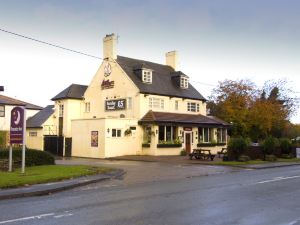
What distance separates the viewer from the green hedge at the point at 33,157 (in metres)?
24.1

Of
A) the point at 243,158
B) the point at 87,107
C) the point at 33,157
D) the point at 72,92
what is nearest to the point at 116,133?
the point at 87,107

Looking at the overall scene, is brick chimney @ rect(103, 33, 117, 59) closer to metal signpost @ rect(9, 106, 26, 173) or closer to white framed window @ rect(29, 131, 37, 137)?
white framed window @ rect(29, 131, 37, 137)

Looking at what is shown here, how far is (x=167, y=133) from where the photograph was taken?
138 ft

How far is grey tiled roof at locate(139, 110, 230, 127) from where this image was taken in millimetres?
40266

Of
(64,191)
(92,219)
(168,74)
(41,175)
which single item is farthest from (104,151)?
(92,219)

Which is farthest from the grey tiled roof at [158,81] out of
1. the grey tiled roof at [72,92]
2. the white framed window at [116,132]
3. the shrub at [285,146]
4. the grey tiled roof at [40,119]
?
the grey tiled roof at [40,119]

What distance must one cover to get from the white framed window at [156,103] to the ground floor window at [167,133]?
2.43m

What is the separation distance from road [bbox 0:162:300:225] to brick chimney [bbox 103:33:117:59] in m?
29.3

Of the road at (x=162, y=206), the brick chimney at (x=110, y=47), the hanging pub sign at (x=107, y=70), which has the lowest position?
the road at (x=162, y=206)

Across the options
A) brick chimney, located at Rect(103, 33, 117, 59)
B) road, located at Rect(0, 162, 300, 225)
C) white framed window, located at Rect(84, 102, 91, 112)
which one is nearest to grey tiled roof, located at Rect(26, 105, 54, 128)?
white framed window, located at Rect(84, 102, 91, 112)

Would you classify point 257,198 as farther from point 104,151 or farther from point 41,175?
point 104,151

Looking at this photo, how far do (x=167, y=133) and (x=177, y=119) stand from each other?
1.68 metres

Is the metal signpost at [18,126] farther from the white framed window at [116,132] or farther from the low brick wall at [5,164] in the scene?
the white framed window at [116,132]

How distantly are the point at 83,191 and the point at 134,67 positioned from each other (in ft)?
100
